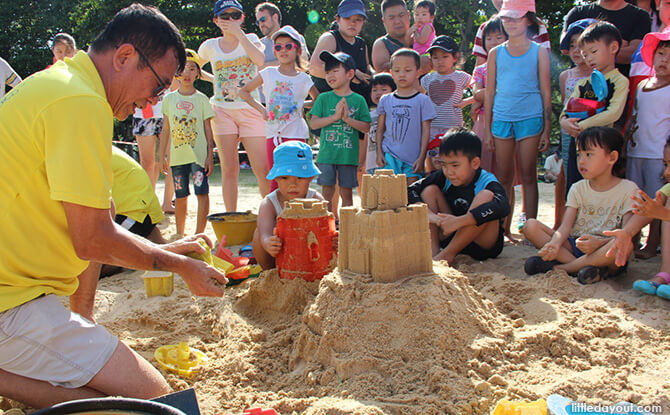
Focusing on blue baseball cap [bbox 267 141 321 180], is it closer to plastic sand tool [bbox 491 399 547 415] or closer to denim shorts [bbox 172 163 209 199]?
denim shorts [bbox 172 163 209 199]

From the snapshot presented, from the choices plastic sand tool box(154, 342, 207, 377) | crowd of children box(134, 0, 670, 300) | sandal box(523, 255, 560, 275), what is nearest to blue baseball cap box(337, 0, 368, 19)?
crowd of children box(134, 0, 670, 300)

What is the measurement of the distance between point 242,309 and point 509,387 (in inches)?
66.7

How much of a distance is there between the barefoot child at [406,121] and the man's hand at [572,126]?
111 centimetres

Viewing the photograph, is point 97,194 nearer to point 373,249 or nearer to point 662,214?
point 373,249

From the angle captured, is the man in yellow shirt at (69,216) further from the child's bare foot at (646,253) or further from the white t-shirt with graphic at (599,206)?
the child's bare foot at (646,253)

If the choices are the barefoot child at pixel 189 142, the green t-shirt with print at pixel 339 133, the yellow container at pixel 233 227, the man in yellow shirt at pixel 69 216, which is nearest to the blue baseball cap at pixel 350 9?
the green t-shirt with print at pixel 339 133

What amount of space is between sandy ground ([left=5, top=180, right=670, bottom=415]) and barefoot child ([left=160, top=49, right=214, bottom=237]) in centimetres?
202

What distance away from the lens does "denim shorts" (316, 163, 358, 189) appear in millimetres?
4906

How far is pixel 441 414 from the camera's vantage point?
199 cm

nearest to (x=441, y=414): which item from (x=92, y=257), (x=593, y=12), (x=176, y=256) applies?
(x=176, y=256)

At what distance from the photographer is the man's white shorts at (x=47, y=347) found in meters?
1.87

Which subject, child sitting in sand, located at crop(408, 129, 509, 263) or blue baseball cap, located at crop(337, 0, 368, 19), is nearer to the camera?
child sitting in sand, located at crop(408, 129, 509, 263)

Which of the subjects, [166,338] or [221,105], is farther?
[221,105]

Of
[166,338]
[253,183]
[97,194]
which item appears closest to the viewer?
[97,194]
